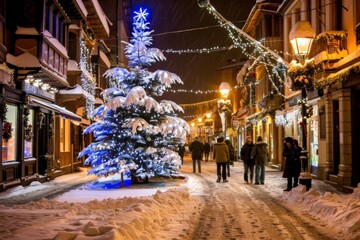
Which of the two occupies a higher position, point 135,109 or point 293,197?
point 135,109

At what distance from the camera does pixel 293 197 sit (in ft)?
46.7

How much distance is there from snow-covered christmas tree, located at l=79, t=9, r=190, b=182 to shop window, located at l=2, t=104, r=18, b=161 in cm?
272

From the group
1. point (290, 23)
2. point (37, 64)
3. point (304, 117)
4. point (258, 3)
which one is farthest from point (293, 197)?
point (258, 3)

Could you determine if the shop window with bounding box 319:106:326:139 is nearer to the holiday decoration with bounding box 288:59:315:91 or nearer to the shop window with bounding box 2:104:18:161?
the holiday decoration with bounding box 288:59:315:91

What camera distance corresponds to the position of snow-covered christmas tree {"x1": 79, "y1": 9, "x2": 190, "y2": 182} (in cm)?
1864

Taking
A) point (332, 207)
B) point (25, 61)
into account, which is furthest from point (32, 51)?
point (332, 207)

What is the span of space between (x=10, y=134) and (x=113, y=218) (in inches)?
431

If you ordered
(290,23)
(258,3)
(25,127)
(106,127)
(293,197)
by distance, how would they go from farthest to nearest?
1. (258,3)
2. (290,23)
3. (25,127)
4. (106,127)
5. (293,197)

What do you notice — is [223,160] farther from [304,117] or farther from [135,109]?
[304,117]

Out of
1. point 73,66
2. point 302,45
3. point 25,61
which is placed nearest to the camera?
point 302,45

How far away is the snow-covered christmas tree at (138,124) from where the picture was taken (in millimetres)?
18641

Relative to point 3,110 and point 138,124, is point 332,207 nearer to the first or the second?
point 138,124

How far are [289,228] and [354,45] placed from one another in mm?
10061

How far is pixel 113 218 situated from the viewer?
9047mm
